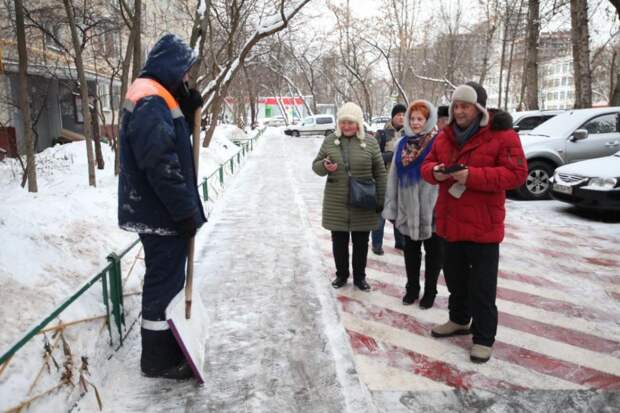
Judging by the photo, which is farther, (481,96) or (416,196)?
(416,196)

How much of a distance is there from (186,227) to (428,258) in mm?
2360

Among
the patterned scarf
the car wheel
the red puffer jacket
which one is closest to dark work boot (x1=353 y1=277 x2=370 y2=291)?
the patterned scarf

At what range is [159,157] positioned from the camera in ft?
9.27

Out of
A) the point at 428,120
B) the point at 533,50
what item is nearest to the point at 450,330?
the point at 428,120

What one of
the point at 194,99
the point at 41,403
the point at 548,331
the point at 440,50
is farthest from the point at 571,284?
the point at 440,50

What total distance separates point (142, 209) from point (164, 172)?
0.33 metres

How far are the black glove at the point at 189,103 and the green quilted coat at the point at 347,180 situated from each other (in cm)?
173

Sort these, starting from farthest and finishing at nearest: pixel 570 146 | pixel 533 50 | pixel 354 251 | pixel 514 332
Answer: pixel 533 50, pixel 570 146, pixel 354 251, pixel 514 332

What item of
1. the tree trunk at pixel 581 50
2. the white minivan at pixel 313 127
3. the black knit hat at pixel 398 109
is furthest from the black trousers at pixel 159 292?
the white minivan at pixel 313 127

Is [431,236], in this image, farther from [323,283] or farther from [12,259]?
[12,259]

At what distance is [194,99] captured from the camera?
3254 mm

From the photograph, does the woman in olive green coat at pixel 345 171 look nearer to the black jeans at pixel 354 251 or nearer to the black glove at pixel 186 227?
the black jeans at pixel 354 251

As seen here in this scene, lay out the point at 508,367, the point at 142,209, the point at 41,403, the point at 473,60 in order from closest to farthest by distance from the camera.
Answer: the point at 41,403 → the point at 142,209 → the point at 508,367 → the point at 473,60

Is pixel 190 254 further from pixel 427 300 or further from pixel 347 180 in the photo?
Answer: pixel 427 300
